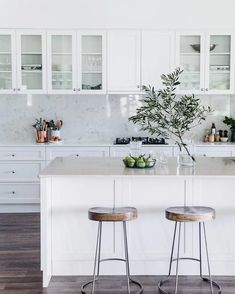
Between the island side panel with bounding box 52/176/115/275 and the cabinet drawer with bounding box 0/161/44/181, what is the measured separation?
2.29 metres

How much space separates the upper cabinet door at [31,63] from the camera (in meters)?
6.15

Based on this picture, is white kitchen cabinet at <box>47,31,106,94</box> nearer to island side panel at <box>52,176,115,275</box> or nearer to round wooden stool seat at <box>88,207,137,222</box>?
island side panel at <box>52,176,115,275</box>

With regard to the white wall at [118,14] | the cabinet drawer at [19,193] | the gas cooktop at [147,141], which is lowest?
the cabinet drawer at [19,193]

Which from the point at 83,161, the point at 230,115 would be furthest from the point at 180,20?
the point at 83,161

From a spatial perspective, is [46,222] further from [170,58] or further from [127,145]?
[170,58]

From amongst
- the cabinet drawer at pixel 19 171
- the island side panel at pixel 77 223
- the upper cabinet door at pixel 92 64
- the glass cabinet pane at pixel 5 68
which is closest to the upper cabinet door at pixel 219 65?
the upper cabinet door at pixel 92 64

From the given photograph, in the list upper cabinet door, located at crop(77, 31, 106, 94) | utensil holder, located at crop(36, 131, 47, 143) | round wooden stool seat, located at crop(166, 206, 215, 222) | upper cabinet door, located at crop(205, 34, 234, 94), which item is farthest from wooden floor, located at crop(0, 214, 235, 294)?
upper cabinet door, located at crop(205, 34, 234, 94)

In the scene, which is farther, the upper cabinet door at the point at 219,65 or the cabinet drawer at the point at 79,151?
the upper cabinet door at the point at 219,65

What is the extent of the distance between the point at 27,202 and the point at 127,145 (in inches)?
59.4

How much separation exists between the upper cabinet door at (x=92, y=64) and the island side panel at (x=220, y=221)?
9.10 feet

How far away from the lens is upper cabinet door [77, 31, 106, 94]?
619 centimetres

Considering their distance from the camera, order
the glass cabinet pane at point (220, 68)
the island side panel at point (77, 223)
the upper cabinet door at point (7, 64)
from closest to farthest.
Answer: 1. the island side panel at point (77, 223)
2. the upper cabinet door at point (7, 64)
3. the glass cabinet pane at point (220, 68)

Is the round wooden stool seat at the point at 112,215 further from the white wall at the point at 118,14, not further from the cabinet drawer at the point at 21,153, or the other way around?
the white wall at the point at 118,14

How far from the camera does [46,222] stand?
3.64 meters
